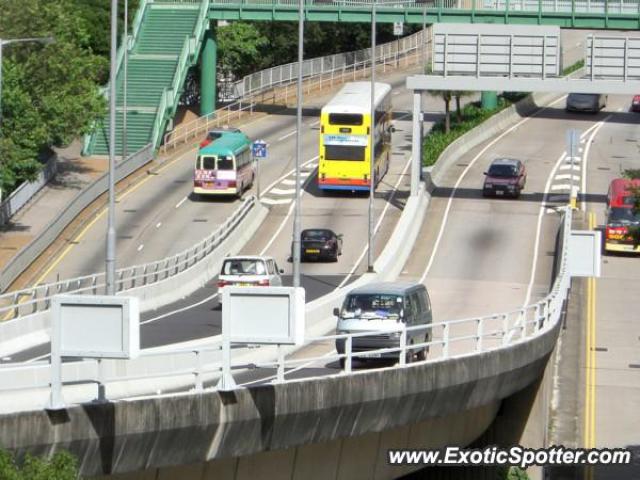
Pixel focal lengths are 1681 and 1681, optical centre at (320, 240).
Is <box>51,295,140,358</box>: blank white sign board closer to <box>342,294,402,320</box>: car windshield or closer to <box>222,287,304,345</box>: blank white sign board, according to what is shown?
<box>222,287,304,345</box>: blank white sign board

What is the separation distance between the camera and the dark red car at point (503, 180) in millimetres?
79125

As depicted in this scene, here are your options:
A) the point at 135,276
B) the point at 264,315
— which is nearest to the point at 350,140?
the point at 135,276

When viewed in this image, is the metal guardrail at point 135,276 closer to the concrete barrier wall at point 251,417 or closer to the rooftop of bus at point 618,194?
the rooftop of bus at point 618,194

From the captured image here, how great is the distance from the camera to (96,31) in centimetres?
10794

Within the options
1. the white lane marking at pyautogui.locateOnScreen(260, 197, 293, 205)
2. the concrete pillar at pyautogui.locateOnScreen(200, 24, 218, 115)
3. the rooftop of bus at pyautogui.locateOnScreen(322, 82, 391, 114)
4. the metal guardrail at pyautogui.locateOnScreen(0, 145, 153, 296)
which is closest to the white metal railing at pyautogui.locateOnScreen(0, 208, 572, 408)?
the metal guardrail at pyautogui.locateOnScreen(0, 145, 153, 296)

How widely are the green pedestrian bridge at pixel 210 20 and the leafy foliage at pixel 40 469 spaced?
72410 mm

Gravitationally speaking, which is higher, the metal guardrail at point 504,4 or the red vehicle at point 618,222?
the metal guardrail at point 504,4

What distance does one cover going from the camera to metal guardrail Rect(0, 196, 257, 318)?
5122cm

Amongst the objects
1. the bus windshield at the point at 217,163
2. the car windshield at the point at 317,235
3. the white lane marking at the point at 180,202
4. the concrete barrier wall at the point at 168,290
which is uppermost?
the bus windshield at the point at 217,163

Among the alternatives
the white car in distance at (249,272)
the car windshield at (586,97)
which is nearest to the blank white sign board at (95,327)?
the white car in distance at (249,272)

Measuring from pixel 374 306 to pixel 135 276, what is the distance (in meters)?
→ 19.5

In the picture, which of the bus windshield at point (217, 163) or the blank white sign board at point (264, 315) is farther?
the bus windshield at point (217, 163)

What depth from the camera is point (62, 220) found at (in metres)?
72.1

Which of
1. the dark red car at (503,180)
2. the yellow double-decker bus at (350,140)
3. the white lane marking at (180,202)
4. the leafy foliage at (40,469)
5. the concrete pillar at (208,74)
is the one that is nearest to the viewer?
the leafy foliage at (40,469)
